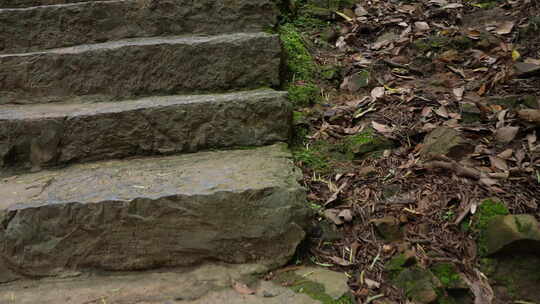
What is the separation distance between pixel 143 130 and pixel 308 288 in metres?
1.00

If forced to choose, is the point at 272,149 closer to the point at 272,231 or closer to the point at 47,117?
the point at 272,231

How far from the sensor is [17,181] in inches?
66.0

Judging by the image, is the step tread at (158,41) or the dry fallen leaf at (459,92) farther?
the step tread at (158,41)

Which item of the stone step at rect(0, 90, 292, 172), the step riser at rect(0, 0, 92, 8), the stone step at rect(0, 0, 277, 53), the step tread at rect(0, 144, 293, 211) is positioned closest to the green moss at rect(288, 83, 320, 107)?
the stone step at rect(0, 90, 292, 172)

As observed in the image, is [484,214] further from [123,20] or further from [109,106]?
[123,20]

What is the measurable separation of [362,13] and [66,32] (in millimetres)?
Result: 1821

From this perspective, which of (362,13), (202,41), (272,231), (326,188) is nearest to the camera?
(272,231)

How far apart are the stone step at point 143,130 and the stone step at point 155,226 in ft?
1.10

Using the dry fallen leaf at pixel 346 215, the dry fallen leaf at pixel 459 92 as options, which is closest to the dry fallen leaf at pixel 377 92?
the dry fallen leaf at pixel 459 92

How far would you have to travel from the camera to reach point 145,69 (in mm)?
1993

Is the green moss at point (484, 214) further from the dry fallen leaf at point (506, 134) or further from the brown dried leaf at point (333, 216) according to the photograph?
the brown dried leaf at point (333, 216)

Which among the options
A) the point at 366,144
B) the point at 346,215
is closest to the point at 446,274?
the point at 346,215

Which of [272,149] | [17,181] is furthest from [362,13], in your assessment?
[17,181]

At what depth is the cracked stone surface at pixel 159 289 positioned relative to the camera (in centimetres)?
126
